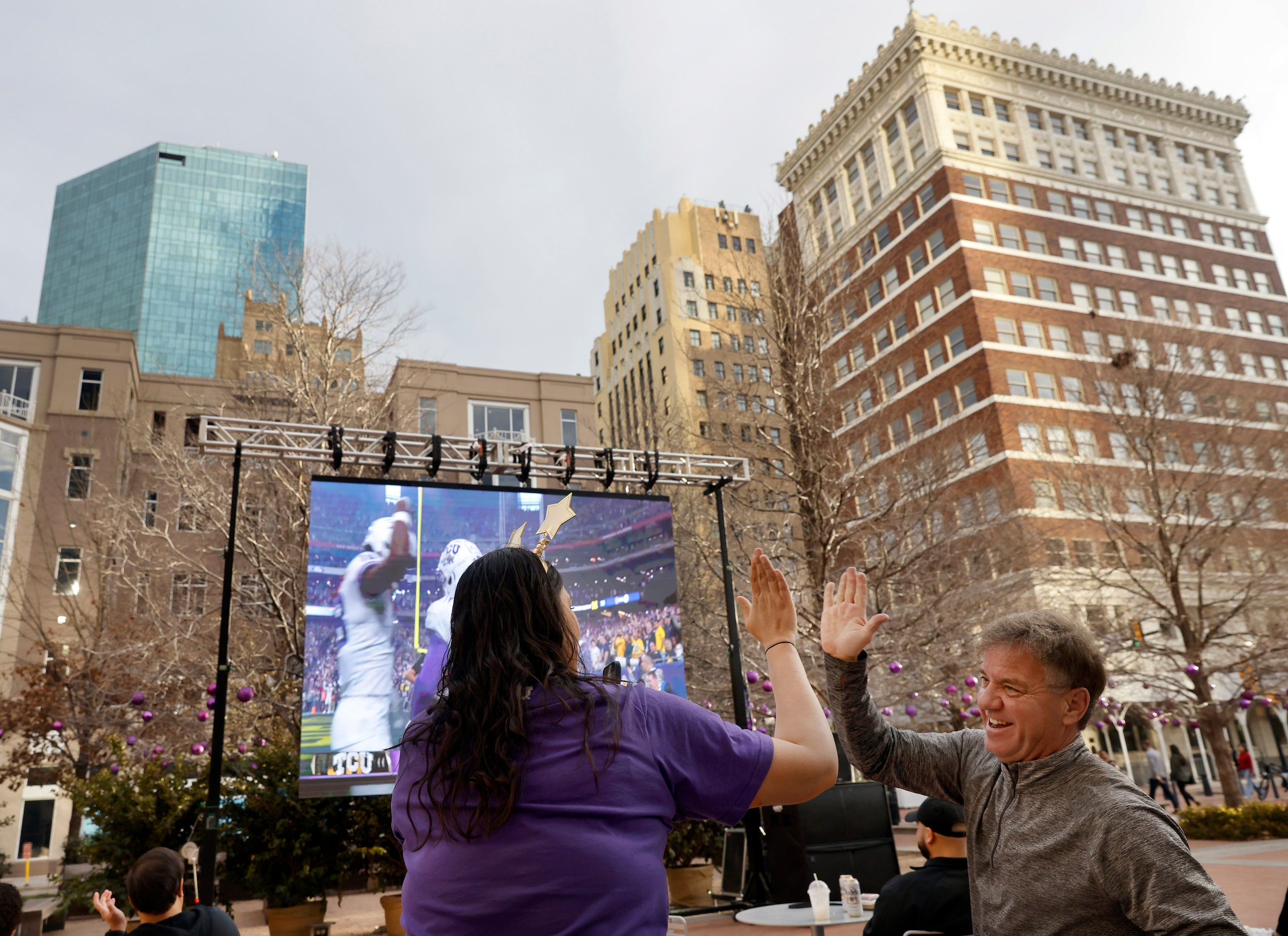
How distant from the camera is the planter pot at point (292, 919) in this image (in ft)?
32.1

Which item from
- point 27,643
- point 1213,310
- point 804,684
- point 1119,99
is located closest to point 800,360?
point 804,684

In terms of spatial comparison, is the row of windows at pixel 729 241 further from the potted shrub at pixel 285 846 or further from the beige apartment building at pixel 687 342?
the potted shrub at pixel 285 846

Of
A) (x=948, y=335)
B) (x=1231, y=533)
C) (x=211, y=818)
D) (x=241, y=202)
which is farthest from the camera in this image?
(x=241, y=202)

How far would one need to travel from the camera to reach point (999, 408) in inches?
1347

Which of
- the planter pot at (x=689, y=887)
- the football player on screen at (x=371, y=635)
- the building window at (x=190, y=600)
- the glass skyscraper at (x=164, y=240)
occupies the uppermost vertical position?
the glass skyscraper at (x=164, y=240)

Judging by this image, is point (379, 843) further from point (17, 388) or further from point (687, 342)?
point (17, 388)

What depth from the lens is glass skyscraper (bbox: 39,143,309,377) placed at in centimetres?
10800

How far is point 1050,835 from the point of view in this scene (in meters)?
1.87

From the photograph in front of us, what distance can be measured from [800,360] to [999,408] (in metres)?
20.8

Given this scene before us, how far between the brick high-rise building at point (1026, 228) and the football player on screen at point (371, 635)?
24.8m

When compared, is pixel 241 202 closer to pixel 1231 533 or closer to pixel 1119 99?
pixel 1119 99

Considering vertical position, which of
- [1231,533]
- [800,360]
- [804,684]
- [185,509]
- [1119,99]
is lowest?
[804,684]

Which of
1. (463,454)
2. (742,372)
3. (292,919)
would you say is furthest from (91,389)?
(292,919)

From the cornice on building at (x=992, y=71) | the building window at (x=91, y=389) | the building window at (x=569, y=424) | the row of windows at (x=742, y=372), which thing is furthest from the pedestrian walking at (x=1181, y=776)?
the building window at (x=91, y=389)
